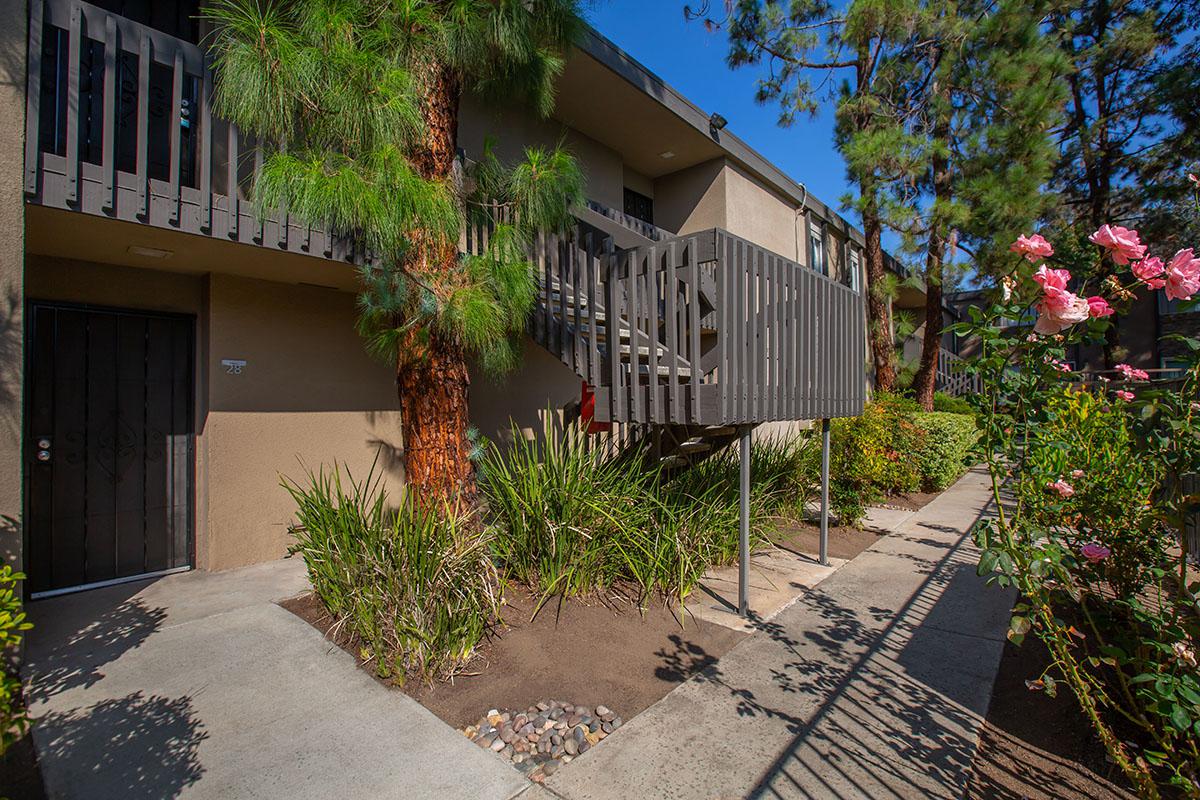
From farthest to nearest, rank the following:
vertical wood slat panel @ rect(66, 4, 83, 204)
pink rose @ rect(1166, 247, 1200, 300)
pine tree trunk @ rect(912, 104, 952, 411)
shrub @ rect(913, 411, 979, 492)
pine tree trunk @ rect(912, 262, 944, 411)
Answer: pine tree trunk @ rect(912, 262, 944, 411) < pine tree trunk @ rect(912, 104, 952, 411) < shrub @ rect(913, 411, 979, 492) < vertical wood slat panel @ rect(66, 4, 83, 204) < pink rose @ rect(1166, 247, 1200, 300)

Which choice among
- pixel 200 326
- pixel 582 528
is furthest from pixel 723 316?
pixel 200 326

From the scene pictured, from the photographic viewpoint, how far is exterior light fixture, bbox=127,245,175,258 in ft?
14.1

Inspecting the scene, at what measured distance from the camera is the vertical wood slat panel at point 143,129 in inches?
140

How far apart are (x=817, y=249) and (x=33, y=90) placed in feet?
41.7

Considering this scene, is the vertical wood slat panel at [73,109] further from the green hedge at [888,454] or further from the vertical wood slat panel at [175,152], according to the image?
the green hedge at [888,454]

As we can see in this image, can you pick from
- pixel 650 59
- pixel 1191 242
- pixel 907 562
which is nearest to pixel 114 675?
pixel 907 562

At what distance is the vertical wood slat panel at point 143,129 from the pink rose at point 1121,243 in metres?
4.77

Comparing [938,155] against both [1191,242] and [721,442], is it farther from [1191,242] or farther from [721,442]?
[1191,242]

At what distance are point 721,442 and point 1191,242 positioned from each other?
16.1 m

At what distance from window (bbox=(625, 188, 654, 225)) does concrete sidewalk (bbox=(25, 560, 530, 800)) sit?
791 cm

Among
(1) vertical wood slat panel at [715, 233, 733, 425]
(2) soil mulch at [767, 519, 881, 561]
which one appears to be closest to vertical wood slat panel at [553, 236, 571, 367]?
(1) vertical wood slat panel at [715, 233, 733, 425]

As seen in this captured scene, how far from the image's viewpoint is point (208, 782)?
242cm

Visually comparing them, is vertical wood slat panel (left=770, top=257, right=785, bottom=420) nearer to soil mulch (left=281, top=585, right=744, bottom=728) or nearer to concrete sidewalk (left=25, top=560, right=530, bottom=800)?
soil mulch (left=281, top=585, right=744, bottom=728)

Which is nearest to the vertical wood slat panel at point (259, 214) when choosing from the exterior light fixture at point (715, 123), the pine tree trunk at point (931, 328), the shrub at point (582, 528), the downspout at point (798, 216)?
the shrub at point (582, 528)
